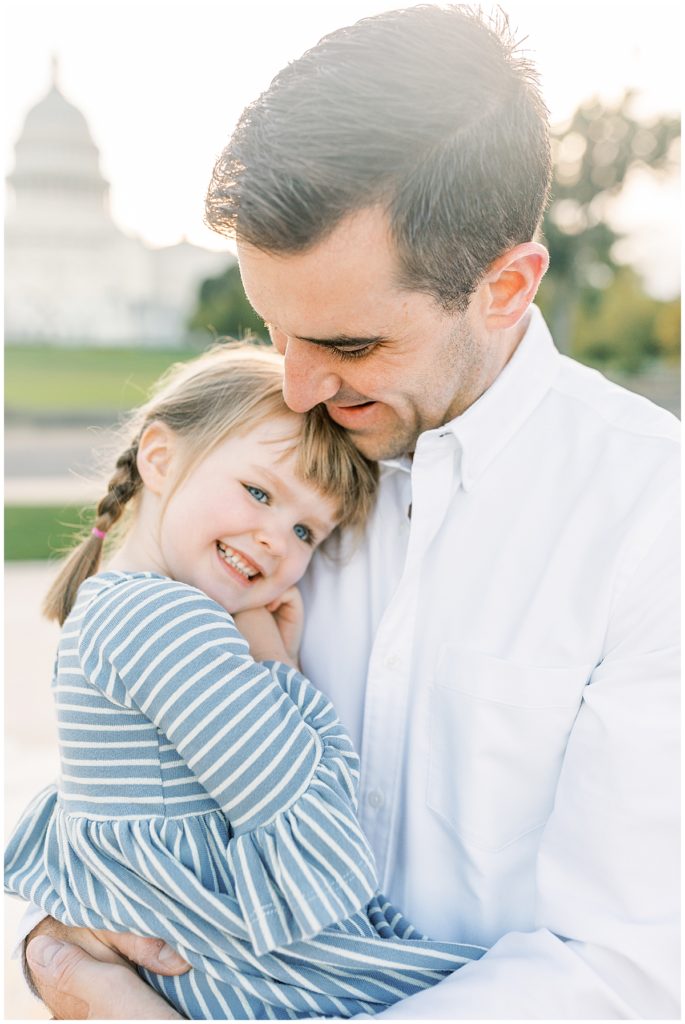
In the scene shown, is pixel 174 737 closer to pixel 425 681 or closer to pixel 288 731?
pixel 288 731

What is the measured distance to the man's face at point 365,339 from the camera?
1618mm

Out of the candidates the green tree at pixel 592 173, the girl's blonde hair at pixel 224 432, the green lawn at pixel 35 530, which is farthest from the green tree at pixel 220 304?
the girl's blonde hair at pixel 224 432

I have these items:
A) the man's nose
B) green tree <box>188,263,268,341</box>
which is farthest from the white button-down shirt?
green tree <box>188,263,268,341</box>

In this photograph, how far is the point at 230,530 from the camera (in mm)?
1937

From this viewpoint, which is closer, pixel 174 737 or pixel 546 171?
pixel 174 737

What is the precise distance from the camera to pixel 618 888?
5.09ft

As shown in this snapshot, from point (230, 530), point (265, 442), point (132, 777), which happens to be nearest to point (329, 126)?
point (265, 442)

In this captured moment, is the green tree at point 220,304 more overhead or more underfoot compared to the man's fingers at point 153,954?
more underfoot

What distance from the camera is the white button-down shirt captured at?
1.55m

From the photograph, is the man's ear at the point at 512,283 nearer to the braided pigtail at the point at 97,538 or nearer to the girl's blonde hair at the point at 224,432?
the girl's blonde hair at the point at 224,432

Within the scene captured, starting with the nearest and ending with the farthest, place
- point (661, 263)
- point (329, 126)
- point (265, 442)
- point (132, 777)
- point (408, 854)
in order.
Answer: point (329, 126), point (132, 777), point (408, 854), point (265, 442), point (661, 263)

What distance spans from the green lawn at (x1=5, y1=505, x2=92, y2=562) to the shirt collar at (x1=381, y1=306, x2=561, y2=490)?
5.82m

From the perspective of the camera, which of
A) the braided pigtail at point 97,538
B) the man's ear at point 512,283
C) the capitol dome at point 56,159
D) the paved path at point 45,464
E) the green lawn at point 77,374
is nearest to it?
the man's ear at point 512,283

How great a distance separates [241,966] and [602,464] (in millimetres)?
1006
